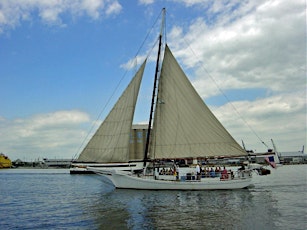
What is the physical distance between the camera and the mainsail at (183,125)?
3653 cm

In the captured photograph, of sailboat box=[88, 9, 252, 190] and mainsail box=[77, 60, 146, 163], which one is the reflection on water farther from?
mainsail box=[77, 60, 146, 163]

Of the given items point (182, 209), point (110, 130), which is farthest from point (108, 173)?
point (182, 209)

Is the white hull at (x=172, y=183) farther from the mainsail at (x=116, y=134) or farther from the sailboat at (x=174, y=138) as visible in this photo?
the mainsail at (x=116, y=134)

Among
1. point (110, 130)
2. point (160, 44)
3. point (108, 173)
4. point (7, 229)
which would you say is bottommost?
point (7, 229)

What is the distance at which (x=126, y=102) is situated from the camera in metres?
37.6

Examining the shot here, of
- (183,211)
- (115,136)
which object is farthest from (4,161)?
(183,211)

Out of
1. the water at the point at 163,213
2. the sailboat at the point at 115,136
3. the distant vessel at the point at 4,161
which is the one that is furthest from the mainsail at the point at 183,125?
the distant vessel at the point at 4,161

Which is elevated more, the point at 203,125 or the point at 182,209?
the point at 203,125

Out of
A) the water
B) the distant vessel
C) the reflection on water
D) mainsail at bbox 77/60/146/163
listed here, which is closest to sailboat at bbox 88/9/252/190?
mainsail at bbox 77/60/146/163

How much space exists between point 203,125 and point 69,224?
21164 mm

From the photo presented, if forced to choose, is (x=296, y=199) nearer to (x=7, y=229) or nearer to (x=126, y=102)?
(x=126, y=102)

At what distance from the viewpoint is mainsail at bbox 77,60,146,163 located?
35781mm

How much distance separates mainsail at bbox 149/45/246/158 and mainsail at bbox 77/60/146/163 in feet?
10.8

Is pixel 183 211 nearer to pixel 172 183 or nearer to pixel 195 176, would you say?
pixel 172 183
